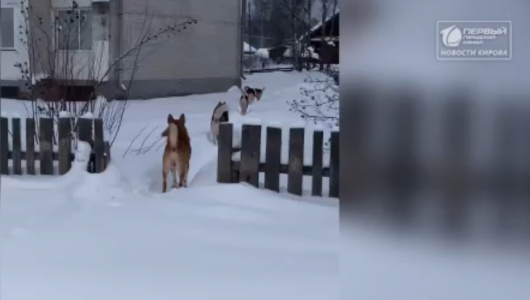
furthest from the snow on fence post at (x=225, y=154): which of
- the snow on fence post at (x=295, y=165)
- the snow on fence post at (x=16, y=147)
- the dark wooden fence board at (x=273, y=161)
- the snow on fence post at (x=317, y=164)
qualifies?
the snow on fence post at (x=16, y=147)

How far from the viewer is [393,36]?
233cm

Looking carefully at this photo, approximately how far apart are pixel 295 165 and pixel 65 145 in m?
2.31

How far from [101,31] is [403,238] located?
18133 millimetres

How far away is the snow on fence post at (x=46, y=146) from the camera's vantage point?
7.89 meters

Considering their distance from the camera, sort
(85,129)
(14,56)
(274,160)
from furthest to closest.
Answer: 1. (14,56)
2. (85,129)
3. (274,160)

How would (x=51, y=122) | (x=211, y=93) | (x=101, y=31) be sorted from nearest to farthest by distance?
(x=51, y=122) < (x=101, y=31) < (x=211, y=93)

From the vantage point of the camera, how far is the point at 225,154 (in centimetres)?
706

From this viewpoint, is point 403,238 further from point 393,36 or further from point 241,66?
point 241,66

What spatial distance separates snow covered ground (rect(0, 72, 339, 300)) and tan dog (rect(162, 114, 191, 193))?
5.3 inches

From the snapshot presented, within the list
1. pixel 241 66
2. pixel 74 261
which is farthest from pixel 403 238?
pixel 241 66

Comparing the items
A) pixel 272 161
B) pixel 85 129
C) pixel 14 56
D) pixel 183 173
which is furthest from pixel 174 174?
pixel 14 56

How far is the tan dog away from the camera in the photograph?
25.6 ft

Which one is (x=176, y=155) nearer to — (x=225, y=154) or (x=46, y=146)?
(x=225, y=154)

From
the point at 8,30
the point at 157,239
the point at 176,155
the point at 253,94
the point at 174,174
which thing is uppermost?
the point at 8,30
